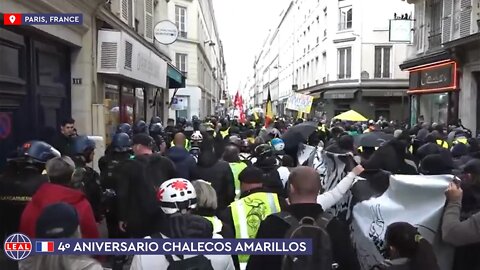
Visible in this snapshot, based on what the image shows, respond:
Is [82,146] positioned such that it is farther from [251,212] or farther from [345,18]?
[345,18]

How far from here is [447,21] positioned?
20.8m

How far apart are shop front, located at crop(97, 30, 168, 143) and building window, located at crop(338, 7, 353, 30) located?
21612 millimetres

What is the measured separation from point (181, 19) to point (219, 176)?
3572 centimetres

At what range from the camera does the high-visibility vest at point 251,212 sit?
4.10 m

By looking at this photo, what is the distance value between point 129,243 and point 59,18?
5420 millimetres

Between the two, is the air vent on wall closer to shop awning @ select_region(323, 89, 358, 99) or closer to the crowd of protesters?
the crowd of protesters

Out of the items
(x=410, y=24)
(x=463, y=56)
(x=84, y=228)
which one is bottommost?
(x=84, y=228)

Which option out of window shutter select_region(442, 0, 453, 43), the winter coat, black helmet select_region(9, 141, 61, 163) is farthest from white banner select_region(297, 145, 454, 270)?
window shutter select_region(442, 0, 453, 43)

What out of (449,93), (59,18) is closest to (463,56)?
(449,93)

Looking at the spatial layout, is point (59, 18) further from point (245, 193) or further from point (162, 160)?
point (245, 193)

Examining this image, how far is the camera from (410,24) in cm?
2498

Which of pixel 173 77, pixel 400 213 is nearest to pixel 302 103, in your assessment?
pixel 173 77

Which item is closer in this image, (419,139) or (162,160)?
(162,160)

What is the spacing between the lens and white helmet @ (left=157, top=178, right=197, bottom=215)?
3383mm
